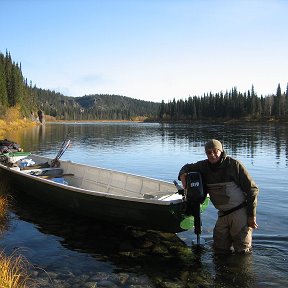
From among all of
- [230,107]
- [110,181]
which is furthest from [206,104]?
[110,181]

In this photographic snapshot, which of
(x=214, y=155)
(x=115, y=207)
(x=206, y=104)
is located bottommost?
(x=115, y=207)

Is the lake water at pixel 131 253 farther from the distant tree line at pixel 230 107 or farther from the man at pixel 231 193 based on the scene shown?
the distant tree line at pixel 230 107

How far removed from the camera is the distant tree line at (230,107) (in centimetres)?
12062

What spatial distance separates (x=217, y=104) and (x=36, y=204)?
446ft

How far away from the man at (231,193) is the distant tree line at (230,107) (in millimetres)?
110201

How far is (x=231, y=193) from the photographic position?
741 centimetres

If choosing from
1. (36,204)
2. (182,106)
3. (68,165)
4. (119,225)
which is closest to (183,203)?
(119,225)

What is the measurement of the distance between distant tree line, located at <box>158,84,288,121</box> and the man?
11020 cm

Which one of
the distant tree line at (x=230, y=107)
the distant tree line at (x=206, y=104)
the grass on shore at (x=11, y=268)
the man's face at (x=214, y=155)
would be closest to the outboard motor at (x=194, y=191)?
the man's face at (x=214, y=155)

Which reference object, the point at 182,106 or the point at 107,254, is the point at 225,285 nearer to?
the point at 107,254

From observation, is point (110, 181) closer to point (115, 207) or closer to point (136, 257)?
point (115, 207)

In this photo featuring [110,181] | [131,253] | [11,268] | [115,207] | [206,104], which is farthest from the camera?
[206,104]

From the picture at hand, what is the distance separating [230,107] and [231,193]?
132358mm

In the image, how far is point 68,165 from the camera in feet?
50.0
